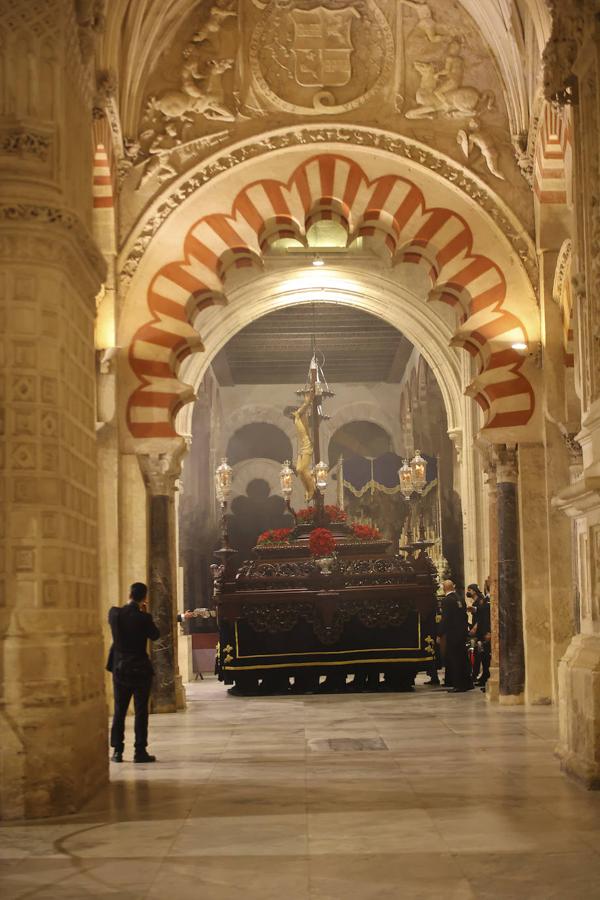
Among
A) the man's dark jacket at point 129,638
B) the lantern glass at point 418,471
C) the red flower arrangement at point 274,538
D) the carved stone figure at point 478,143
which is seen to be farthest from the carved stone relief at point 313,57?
the red flower arrangement at point 274,538

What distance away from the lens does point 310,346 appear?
24.4 meters

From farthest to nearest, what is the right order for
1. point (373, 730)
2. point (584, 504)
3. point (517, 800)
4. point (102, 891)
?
point (373, 730) → point (584, 504) → point (517, 800) → point (102, 891)

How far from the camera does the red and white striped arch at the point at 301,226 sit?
11125mm

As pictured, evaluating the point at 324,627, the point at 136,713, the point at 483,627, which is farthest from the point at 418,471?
the point at 136,713

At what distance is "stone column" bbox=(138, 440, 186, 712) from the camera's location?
1133 cm

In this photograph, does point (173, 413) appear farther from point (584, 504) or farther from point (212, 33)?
point (584, 504)

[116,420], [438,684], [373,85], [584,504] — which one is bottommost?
[438,684]

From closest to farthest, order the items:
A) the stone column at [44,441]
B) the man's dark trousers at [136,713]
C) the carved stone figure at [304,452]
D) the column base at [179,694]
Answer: the stone column at [44,441]
the man's dark trousers at [136,713]
the column base at [179,694]
the carved stone figure at [304,452]

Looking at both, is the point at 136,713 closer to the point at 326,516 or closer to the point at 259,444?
the point at 326,516

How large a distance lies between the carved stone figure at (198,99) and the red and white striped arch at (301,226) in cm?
64

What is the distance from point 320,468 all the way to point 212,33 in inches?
349

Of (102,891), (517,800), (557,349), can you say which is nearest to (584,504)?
(517,800)

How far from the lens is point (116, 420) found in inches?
437

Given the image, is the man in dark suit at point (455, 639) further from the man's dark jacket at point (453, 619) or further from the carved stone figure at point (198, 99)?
the carved stone figure at point (198, 99)
